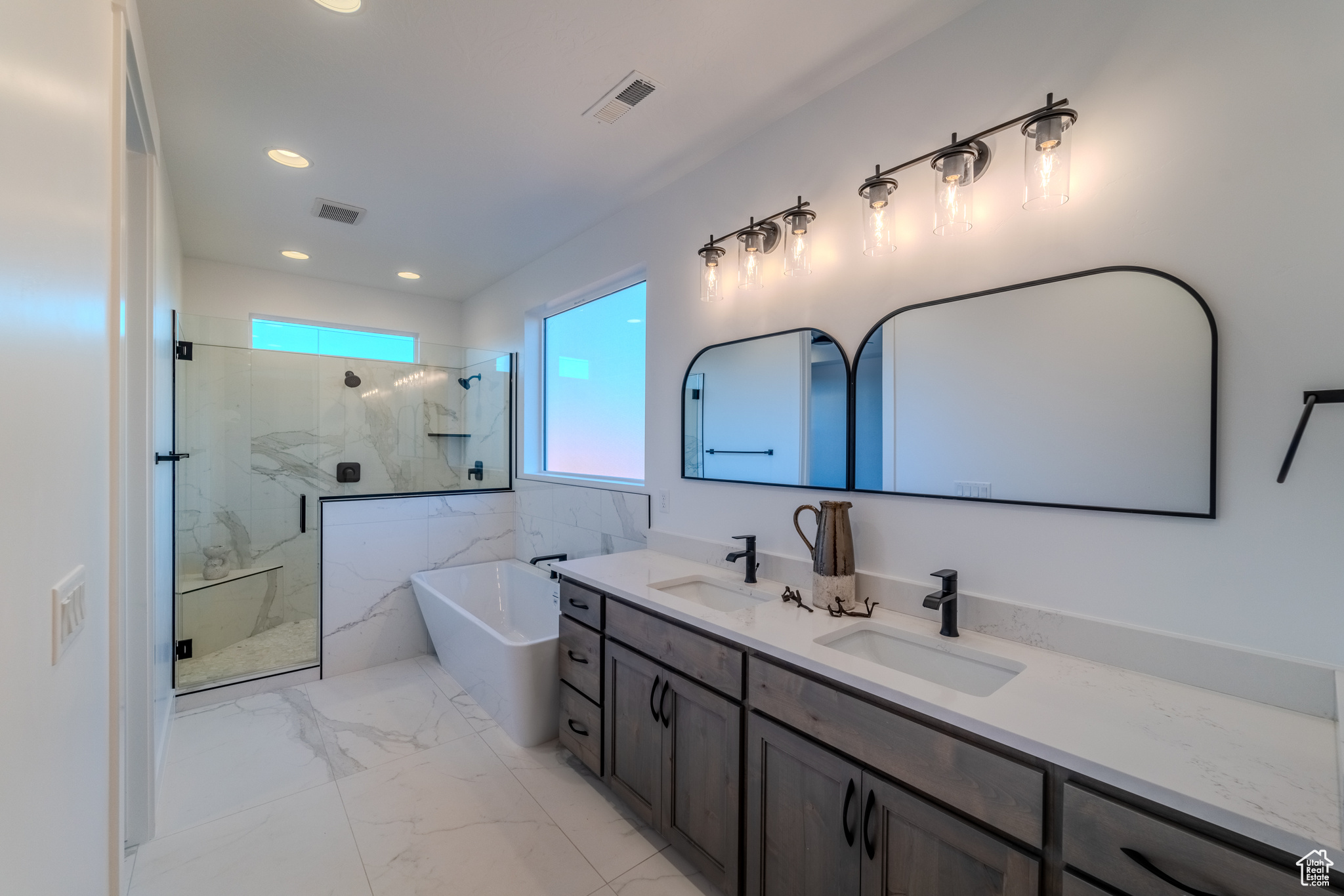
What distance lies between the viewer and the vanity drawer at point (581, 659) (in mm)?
2230

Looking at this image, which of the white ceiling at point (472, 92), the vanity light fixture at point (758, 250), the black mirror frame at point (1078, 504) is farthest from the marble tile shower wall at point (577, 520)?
the white ceiling at point (472, 92)

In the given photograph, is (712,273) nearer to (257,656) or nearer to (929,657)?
(929,657)

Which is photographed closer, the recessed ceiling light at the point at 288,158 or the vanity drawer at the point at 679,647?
the vanity drawer at the point at 679,647

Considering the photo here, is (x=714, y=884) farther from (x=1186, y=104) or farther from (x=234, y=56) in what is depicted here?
(x=234, y=56)

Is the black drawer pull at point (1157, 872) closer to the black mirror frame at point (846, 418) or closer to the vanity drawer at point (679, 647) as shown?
the vanity drawer at point (679, 647)

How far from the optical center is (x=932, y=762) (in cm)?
118

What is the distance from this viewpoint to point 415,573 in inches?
146

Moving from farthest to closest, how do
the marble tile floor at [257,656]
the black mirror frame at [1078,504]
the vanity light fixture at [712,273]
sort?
the marble tile floor at [257,656] → the vanity light fixture at [712,273] → the black mirror frame at [1078,504]

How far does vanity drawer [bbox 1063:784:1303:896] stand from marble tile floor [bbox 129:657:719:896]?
121 cm

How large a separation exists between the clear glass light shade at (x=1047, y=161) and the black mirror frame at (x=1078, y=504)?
21cm

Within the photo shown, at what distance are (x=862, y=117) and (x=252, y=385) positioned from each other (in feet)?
12.5

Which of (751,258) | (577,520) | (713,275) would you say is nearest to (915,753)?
(751,258)

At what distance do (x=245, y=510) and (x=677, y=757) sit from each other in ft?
10.8

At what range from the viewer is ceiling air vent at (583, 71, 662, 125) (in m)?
2.04
